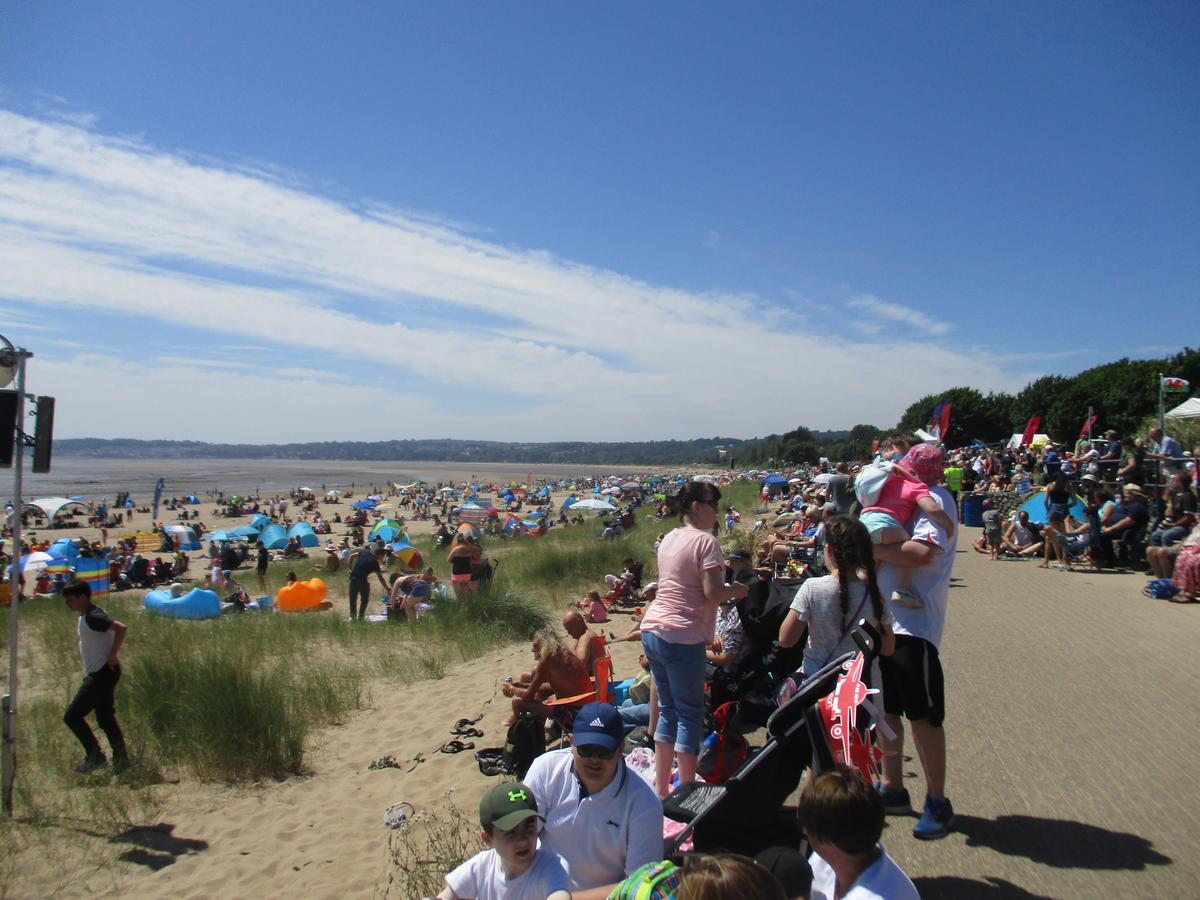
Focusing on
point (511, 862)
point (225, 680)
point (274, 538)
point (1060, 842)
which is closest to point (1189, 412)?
point (1060, 842)

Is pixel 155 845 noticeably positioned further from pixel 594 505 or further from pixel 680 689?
pixel 594 505

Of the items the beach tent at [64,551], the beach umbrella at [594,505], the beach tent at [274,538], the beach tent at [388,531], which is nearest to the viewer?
the beach tent at [64,551]

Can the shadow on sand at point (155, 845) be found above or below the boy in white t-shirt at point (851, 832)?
below

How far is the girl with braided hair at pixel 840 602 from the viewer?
315 centimetres

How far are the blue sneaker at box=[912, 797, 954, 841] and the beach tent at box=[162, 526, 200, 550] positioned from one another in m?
28.2

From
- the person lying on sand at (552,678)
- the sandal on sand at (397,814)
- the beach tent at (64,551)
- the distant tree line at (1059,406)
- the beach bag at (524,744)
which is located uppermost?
the distant tree line at (1059,406)

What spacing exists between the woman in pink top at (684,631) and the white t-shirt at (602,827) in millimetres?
932

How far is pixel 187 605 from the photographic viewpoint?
12672 millimetres

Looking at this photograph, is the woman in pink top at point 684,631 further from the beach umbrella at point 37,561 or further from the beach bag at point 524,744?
the beach umbrella at point 37,561

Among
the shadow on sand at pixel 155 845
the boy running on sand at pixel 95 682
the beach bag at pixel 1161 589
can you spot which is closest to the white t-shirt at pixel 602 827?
the shadow on sand at pixel 155 845

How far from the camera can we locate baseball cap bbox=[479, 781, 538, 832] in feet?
8.04

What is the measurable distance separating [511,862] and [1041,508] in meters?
12.3

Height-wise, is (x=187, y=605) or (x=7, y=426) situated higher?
(x=7, y=426)

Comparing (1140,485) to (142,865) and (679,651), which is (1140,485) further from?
(142,865)
